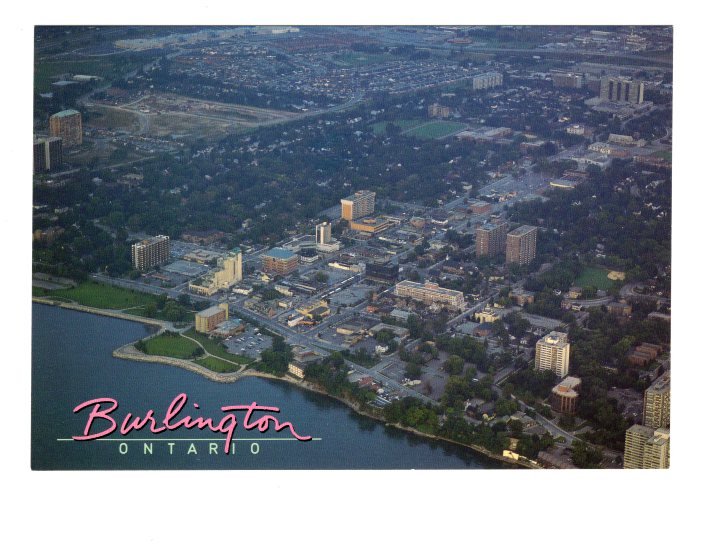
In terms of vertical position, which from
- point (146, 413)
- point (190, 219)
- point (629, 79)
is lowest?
point (146, 413)

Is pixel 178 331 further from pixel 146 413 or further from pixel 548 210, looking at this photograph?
pixel 548 210

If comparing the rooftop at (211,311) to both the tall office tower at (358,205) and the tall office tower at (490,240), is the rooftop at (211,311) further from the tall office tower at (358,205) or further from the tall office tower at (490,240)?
the tall office tower at (490,240)

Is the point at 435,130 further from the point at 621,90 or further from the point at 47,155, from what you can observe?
the point at 47,155

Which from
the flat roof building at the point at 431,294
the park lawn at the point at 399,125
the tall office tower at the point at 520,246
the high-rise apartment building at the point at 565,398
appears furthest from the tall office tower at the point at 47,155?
the high-rise apartment building at the point at 565,398

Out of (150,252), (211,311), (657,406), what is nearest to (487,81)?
(150,252)

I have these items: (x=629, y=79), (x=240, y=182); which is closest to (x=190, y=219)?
(x=240, y=182)

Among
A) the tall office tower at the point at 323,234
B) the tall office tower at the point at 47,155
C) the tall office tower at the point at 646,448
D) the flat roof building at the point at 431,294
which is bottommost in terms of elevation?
the tall office tower at the point at 646,448

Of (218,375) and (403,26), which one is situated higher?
(403,26)
